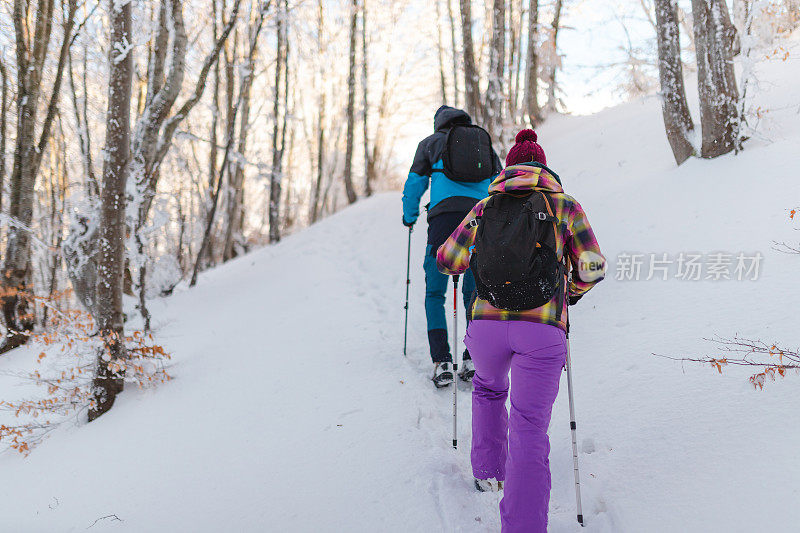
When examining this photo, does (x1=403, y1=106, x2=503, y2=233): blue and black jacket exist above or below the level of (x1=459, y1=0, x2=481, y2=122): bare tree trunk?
below

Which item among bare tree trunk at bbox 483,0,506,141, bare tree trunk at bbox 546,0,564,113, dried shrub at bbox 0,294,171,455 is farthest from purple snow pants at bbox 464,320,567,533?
bare tree trunk at bbox 546,0,564,113

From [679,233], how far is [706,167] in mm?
1316

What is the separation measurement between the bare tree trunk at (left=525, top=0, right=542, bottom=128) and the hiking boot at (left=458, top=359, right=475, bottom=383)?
883cm

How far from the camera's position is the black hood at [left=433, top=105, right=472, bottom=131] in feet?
12.9

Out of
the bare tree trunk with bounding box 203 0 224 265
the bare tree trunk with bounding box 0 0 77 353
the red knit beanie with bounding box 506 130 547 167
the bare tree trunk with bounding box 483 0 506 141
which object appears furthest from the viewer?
the bare tree trunk with bounding box 203 0 224 265

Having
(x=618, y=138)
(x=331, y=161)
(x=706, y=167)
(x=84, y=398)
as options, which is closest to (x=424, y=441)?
(x=84, y=398)

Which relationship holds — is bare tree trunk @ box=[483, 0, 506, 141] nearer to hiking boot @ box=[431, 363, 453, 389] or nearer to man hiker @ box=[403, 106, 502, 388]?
man hiker @ box=[403, 106, 502, 388]

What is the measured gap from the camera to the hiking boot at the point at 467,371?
3.99 metres

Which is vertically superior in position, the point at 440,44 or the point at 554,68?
the point at 440,44

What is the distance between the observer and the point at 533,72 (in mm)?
11672

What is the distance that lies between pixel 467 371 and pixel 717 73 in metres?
4.55

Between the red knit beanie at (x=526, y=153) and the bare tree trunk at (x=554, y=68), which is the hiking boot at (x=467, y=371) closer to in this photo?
the red knit beanie at (x=526, y=153)

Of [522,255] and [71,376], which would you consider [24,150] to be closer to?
[71,376]

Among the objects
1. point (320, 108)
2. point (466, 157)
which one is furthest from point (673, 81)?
point (320, 108)
